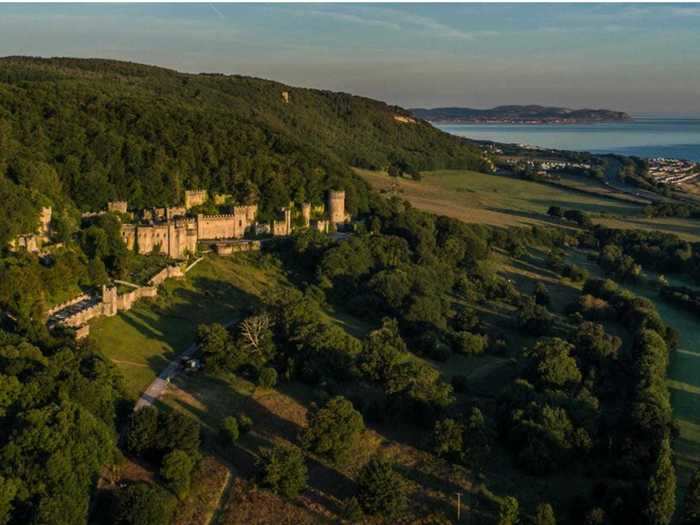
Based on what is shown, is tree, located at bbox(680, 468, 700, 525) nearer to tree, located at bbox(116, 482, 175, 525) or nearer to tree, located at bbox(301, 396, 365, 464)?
tree, located at bbox(301, 396, 365, 464)

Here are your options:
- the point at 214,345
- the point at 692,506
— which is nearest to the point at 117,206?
the point at 214,345

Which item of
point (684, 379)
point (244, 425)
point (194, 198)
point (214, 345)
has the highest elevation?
point (194, 198)

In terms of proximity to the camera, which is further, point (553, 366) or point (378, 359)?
point (553, 366)

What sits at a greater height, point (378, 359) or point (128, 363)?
point (378, 359)

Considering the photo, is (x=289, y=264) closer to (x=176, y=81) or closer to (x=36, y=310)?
(x=36, y=310)

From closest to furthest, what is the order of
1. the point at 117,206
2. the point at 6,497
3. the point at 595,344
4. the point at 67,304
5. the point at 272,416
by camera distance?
the point at 6,497
the point at 272,416
the point at 67,304
the point at 595,344
the point at 117,206

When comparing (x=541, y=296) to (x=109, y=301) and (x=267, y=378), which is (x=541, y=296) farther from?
(x=109, y=301)

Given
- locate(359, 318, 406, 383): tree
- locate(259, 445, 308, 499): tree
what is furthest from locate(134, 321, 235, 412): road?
locate(359, 318, 406, 383): tree
